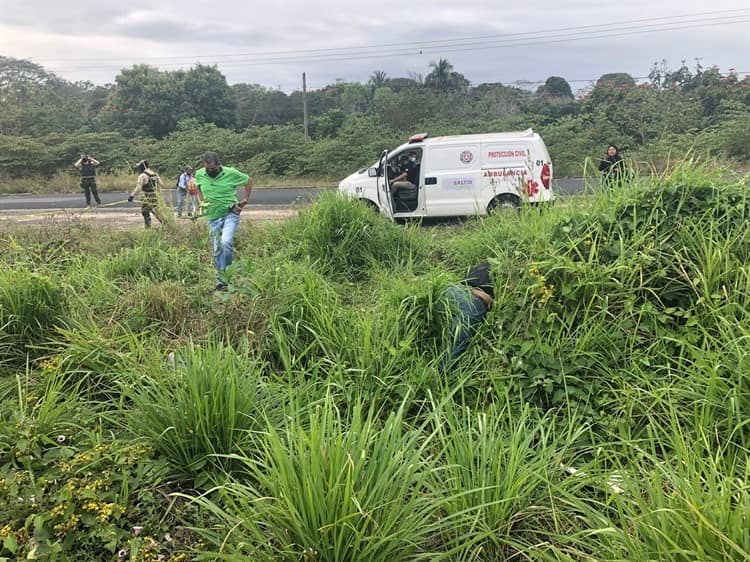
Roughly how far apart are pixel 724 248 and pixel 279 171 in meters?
25.8

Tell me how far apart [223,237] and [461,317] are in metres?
3.68

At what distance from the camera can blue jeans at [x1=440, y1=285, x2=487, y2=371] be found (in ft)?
12.5

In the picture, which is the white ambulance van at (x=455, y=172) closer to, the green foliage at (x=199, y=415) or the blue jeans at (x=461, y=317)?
the blue jeans at (x=461, y=317)

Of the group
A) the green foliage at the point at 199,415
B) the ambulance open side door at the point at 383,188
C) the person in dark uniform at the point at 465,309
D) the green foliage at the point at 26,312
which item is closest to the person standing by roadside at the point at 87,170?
the ambulance open side door at the point at 383,188

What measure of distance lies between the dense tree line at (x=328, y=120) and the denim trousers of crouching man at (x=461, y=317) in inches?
788

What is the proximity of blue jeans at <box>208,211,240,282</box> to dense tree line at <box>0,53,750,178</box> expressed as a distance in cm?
1918

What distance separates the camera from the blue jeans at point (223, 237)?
645 cm

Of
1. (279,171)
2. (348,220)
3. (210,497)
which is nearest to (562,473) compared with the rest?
(210,497)

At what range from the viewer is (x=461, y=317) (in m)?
3.92

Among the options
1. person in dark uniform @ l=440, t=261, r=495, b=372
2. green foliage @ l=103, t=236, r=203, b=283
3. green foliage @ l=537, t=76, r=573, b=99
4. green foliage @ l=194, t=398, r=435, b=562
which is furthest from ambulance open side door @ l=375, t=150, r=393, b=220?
green foliage @ l=537, t=76, r=573, b=99

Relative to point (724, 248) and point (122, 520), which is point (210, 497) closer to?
point (122, 520)

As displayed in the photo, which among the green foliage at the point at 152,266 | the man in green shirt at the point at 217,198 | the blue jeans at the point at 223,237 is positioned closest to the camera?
the green foliage at the point at 152,266

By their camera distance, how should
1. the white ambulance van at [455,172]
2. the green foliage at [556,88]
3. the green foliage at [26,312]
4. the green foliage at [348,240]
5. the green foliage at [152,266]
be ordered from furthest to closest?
1. the green foliage at [556,88]
2. the white ambulance van at [455,172]
3. the green foliage at [348,240]
4. the green foliage at [152,266]
5. the green foliage at [26,312]

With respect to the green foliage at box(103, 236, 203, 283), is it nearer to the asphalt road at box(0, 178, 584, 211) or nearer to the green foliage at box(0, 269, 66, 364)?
the green foliage at box(0, 269, 66, 364)
